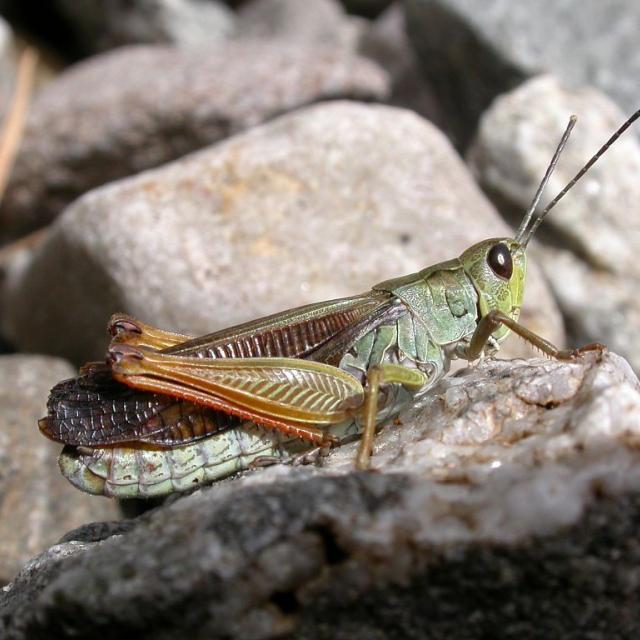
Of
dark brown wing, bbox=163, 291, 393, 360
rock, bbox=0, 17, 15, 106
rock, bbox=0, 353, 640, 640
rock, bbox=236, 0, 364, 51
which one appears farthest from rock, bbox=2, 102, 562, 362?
rock, bbox=236, 0, 364, 51

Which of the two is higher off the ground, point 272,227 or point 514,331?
point 514,331

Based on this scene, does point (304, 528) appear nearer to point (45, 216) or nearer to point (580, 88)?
point (580, 88)

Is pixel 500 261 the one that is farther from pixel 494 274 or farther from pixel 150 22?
pixel 150 22

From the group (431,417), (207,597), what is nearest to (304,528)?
(207,597)

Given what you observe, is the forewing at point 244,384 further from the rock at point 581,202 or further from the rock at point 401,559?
the rock at point 581,202

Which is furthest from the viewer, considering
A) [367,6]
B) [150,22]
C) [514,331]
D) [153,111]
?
[367,6]

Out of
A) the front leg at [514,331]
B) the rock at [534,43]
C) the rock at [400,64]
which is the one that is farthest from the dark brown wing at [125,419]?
the rock at [400,64]

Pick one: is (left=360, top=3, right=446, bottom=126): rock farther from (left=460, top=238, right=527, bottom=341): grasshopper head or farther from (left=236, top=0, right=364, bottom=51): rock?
(left=460, top=238, right=527, bottom=341): grasshopper head

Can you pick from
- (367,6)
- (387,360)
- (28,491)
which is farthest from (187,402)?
(367,6)
